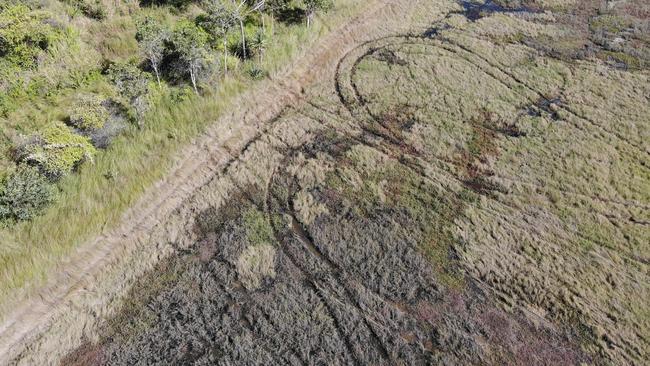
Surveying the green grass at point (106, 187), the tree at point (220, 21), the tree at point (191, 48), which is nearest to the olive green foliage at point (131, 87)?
the green grass at point (106, 187)

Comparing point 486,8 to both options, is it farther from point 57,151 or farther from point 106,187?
point 57,151

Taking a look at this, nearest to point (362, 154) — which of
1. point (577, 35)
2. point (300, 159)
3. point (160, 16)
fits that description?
point (300, 159)

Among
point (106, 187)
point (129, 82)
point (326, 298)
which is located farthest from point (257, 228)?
point (129, 82)

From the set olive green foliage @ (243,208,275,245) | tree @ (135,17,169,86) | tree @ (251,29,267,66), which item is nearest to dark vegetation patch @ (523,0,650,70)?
tree @ (251,29,267,66)

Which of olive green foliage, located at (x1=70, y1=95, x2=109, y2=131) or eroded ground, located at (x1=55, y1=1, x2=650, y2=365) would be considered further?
olive green foliage, located at (x1=70, y1=95, x2=109, y2=131)

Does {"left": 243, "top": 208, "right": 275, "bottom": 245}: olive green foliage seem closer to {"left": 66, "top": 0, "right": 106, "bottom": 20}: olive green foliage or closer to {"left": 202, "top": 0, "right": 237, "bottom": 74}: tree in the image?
{"left": 202, "top": 0, "right": 237, "bottom": 74}: tree

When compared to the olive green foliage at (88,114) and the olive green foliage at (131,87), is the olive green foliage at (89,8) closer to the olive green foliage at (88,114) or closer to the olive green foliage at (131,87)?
the olive green foliage at (131,87)
